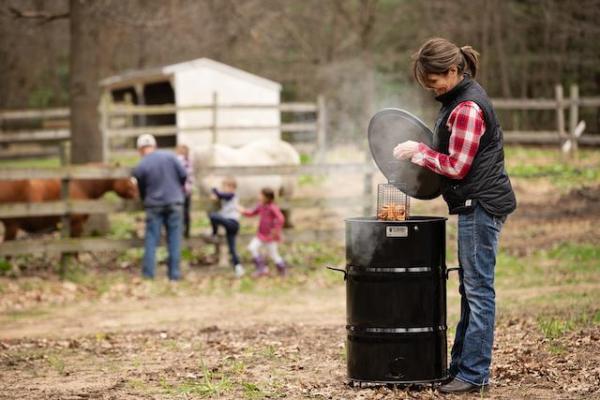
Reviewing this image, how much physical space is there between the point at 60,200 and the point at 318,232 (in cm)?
349

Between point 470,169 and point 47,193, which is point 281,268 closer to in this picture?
point 47,193

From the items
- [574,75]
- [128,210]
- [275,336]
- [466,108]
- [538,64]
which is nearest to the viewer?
[466,108]

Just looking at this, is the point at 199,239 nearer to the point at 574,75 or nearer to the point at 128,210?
the point at 128,210

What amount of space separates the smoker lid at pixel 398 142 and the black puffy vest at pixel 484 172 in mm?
369

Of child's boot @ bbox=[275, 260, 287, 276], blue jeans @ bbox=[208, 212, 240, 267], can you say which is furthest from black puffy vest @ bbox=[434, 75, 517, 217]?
blue jeans @ bbox=[208, 212, 240, 267]

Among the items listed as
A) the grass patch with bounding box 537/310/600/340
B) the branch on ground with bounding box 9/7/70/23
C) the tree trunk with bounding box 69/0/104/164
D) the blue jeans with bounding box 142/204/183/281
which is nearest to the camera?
the grass patch with bounding box 537/310/600/340

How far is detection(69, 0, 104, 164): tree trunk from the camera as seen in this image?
15.8 m

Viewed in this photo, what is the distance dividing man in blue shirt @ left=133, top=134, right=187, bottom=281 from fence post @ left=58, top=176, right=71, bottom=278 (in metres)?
0.89

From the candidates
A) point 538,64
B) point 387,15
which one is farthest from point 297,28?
point 538,64

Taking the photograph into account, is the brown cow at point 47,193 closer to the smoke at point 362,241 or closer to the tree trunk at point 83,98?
the tree trunk at point 83,98

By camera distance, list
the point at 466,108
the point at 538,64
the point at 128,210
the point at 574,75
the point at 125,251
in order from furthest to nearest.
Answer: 1. the point at 538,64
2. the point at 574,75
3. the point at 125,251
4. the point at 128,210
5. the point at 466,108

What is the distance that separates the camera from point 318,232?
13.7m

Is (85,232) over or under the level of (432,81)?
under

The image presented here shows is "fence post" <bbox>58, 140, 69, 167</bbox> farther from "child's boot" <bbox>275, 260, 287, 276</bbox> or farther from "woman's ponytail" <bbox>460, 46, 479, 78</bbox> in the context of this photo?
"woman's ponytail" <bbox>460, 46, 479, 78</bbox>
